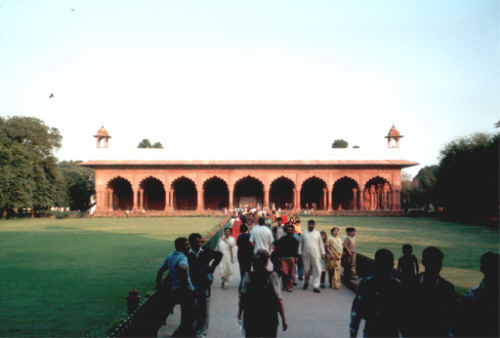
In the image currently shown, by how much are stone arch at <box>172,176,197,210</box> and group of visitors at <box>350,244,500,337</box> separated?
37480 mm

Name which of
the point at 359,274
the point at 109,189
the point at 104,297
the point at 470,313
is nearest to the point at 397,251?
the point at 359,274

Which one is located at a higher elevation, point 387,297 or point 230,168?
point 230,168

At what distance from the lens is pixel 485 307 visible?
296cm

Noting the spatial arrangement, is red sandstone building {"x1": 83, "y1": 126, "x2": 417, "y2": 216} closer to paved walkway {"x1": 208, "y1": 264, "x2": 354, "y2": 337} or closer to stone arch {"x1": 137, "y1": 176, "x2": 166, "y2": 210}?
stone arch {"x1": 137, "y1": 176, "x2": 166, "y2": 210}

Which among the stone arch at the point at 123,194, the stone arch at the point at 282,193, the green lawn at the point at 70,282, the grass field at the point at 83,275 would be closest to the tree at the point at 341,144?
the stone arch at the point at 282,193

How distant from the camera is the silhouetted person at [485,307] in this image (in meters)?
2.91

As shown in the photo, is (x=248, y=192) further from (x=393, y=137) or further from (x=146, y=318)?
(x=146, y=318)

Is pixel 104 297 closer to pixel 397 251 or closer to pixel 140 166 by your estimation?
pixel 397 251

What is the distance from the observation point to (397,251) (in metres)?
12.2

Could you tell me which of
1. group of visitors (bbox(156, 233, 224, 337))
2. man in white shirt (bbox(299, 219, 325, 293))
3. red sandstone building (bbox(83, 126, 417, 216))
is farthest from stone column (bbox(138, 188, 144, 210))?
group of visitors (bbox(156, 233, 224, 337))

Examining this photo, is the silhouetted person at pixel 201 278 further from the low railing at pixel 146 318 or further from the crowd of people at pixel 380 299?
the low railing at pixel 146 318

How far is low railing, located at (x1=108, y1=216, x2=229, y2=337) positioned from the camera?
11.9 feet

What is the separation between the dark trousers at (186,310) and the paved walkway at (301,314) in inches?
33.2

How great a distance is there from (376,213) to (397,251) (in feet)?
72.5
